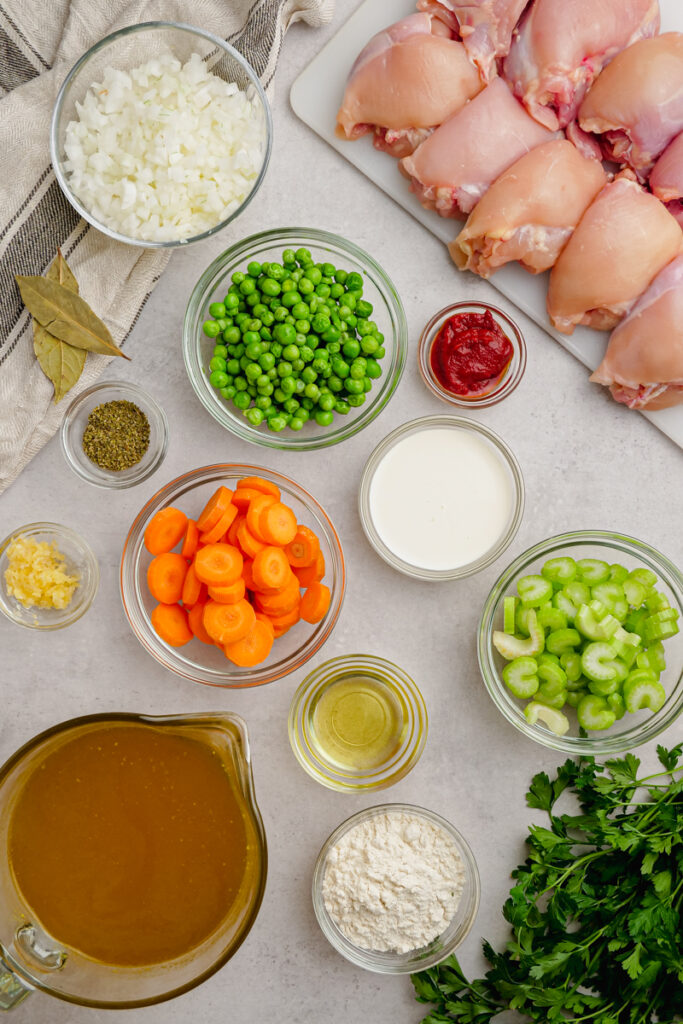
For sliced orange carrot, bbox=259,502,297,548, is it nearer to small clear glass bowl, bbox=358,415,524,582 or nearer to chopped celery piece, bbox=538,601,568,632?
small clear glass bowl, bbox=358,415,524,582

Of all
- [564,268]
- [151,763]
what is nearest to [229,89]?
[564,268]

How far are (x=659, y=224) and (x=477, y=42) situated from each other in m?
0.73

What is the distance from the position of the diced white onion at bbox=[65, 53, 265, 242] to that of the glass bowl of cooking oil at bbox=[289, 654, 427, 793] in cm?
134

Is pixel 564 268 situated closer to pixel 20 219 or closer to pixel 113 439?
pixel 113 439

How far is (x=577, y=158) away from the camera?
7.64 feet

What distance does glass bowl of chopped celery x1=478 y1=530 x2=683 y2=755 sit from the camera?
222 cm

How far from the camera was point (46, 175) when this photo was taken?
232 cm

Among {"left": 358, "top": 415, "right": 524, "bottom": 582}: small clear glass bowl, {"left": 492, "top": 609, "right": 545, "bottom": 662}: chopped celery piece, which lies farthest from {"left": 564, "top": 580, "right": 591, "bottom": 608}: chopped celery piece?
{"left": 358, "top": 415, "right": 524, "bottom": 582}: small clear glass bowl

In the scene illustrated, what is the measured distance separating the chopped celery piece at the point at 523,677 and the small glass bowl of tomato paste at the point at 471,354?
761 mm

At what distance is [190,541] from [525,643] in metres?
0.98

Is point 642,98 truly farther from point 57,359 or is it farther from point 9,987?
point 9,987

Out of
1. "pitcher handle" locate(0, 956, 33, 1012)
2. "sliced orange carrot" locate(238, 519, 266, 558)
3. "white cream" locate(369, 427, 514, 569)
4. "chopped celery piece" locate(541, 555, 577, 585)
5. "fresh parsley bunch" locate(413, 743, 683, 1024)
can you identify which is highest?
"sliced orange carrot" locate(238, 519, 266, 558)

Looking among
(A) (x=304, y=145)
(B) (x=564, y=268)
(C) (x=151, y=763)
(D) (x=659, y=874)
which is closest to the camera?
(C) (x=151, y=763)

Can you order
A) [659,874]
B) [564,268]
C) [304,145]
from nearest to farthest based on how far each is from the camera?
[659,874] < [564,268] < [304,145]
